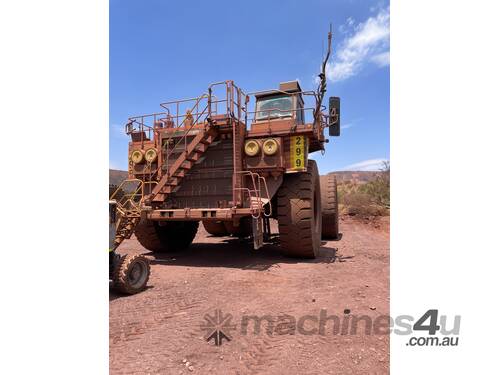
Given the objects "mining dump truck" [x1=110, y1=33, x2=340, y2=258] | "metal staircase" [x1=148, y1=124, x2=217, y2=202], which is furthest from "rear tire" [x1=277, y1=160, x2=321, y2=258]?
"metal staircase" [x1=148, y1=124, x2=217, y2=202]

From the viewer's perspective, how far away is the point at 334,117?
837 centimetres

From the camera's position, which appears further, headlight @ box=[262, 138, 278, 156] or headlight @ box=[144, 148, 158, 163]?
headlight @ box=[144, 148, 158, 163]

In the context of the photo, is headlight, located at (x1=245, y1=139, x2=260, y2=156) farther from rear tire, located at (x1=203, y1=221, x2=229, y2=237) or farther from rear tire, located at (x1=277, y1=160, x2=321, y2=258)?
rear tire, located at (x1=203, y1=221, x2=229, y2=237)

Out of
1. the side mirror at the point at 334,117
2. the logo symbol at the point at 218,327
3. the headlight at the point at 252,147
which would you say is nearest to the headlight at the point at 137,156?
the headlight at the point at 252,147

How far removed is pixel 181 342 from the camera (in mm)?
3324

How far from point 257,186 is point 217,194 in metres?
1.16

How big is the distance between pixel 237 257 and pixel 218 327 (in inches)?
189

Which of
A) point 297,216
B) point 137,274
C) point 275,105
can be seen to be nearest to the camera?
point 137,274

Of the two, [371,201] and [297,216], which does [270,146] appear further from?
[371,201]

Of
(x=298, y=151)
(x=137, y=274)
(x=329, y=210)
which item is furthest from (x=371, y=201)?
(x=137, y=274)

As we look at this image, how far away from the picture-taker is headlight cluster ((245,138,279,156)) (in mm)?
7750

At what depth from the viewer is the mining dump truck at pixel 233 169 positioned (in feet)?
24.5

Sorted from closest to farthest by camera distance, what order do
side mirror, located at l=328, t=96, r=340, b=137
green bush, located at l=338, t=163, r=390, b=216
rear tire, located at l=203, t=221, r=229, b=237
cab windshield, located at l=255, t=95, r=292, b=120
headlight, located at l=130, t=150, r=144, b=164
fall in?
side mirror, located at l=328, t=96, r=340, b=137, headlight, located at l=130, t=150, r=144, b=164, cab windshield, located at l=255, t=95, r=292, b=120, rear tire, located at l=203, t=221, r=229, b=237, green bush, located at l=338, t=163, r=390, b=216

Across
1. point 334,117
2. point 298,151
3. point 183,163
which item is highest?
point 334,117
